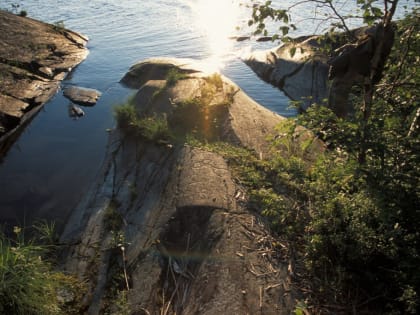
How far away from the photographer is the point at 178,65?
497 inches

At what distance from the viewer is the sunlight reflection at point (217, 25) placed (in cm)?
1673

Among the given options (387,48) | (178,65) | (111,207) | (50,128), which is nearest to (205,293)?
(111,207)

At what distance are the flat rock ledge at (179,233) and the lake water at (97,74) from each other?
42.7 inches

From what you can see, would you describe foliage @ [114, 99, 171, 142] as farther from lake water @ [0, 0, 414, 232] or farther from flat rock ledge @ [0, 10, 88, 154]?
flat rock ledge @ [0, 10, 88, 154]

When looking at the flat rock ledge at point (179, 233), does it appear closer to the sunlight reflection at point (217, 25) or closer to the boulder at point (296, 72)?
the boulder at point (296, 72)

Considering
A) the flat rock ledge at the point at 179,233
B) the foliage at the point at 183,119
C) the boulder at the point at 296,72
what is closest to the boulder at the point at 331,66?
the boulder at the point at 296,72

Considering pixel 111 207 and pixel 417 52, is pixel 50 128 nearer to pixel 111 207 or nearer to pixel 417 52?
pixel 111 207

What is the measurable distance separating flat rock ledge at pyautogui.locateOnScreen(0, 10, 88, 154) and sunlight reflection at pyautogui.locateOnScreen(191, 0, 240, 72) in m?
6.19

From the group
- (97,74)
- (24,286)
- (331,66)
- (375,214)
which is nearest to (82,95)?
(97,74)

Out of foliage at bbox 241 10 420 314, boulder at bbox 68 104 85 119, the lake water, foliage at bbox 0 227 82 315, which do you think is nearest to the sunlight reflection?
the lake water

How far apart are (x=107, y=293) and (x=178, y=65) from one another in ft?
30.2

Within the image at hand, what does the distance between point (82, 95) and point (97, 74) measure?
240 cm

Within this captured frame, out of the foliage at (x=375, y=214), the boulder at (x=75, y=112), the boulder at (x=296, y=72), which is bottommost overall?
the boulder at (x=75, y=112)

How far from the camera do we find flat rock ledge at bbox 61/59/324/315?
4.42 metres
